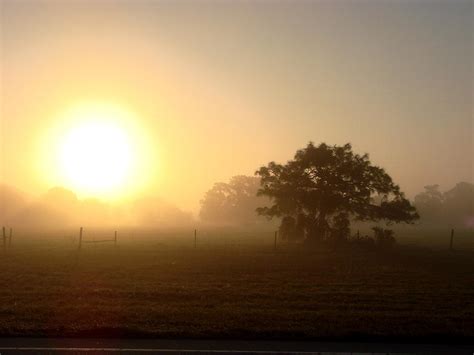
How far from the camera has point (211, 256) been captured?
112ft

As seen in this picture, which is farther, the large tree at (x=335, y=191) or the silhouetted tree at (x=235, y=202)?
the silhouetted tree at (x=235, y=202)

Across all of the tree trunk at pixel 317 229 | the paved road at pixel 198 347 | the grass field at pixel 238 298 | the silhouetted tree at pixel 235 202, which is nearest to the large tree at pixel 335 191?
the tree trunk at pixel 317 229

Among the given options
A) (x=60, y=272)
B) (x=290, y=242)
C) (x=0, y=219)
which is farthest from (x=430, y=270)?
(x=0, y=219)

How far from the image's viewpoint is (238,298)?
17.6 meters

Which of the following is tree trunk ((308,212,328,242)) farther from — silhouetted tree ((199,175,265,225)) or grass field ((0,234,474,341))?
silhouetted tree ((199,175,265,225))

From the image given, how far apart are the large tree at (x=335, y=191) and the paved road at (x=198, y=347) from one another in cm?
3602

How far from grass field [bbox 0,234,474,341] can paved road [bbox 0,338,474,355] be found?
0.55 m

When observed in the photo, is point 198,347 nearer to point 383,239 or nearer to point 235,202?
point 383,239

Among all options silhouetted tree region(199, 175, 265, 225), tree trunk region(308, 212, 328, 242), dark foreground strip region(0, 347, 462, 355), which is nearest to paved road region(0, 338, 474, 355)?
dark foreground strip region(0, 347, 462, 355)

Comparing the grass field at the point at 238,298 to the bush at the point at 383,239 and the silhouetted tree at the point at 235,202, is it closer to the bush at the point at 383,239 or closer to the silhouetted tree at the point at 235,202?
the bush at the point at 383,239

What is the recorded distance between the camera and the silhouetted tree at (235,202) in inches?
6314

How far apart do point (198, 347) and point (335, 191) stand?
38.8 m

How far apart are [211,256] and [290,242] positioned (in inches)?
694

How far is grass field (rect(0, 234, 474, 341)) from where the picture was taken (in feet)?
42.2
